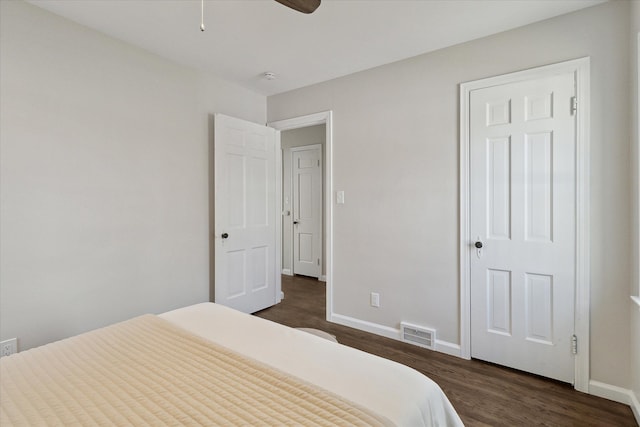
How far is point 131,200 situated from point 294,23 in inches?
73.3

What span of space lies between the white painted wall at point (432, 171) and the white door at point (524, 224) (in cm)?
14

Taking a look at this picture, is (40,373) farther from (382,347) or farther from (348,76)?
(348,76)

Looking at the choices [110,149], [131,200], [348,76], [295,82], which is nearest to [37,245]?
[131,200]

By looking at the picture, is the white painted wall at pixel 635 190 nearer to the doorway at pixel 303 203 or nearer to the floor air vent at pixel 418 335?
the floor air vent at pixel 418 335

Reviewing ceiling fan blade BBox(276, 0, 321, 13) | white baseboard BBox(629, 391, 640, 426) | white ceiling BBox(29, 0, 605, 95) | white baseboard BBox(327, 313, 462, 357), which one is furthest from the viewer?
white baseboard BBox(327, 313, 462, 357)

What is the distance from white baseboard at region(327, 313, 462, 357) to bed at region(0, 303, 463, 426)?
5.28ft

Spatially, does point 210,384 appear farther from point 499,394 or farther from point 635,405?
point 635,405

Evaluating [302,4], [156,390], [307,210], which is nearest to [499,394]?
[156,390]

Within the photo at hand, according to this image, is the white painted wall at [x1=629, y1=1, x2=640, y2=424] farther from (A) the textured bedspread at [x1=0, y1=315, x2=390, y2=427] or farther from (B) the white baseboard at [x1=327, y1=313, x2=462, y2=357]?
(A) the textured bedspread at [x1=0, y1=315, x2=390, y2=427]

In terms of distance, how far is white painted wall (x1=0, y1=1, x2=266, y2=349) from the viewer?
1.89 metres

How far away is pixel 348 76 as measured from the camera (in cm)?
302

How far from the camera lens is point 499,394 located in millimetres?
1971

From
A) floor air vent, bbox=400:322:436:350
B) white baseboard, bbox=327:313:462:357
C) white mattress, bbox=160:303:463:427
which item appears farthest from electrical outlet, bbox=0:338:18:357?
floor air vent, bbox=400:322:436:350

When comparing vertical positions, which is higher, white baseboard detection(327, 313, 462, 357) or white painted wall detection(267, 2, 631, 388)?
white painted wall detection(267, 2, 631, 388)
